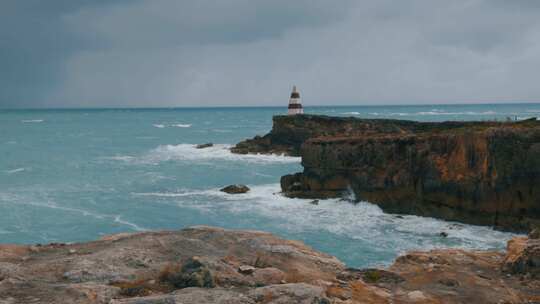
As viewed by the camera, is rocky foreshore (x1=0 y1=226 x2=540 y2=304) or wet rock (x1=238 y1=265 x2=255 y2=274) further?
wet rock (x1=238 y1=265 x2=255 y2=274)

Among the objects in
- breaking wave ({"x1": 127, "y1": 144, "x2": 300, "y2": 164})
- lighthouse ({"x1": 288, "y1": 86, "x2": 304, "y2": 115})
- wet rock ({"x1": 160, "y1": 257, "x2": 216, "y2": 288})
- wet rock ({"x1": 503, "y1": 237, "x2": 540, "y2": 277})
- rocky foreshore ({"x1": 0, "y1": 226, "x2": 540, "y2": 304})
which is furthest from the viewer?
lighthouse ({"x1": 288, "y1": 86, "x2": 304, "y2": 115})

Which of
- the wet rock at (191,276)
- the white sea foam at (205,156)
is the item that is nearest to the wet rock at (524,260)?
the wet rock at (191,276)

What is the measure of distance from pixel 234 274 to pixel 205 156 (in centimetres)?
5568

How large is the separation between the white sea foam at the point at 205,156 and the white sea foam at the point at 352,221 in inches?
854

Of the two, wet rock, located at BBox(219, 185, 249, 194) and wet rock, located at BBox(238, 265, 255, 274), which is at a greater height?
wet rock, located at BBox(238, 265, 255, 274)

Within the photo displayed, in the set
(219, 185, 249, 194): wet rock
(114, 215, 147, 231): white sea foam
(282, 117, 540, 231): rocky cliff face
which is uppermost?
(282, 117, 540, 231): rocky cliff face

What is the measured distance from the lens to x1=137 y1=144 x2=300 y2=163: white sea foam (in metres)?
59.2

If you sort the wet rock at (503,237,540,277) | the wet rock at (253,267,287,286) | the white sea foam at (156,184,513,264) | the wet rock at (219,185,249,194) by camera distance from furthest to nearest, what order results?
the wet rock at (219,185,249,194), the white sea foam at (156,184,513,264), the wet rock at (503,237,540,277), the wet rock at (253,267,287,286)

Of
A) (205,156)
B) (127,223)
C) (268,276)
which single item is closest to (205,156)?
(205,156)

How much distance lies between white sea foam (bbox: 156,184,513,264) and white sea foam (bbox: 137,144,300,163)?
2168 cm

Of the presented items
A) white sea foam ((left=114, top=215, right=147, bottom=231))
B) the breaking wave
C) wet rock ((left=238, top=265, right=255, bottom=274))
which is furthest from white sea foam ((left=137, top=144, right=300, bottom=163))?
wet rock ((left=238, top=265, right=255, bottom=274))

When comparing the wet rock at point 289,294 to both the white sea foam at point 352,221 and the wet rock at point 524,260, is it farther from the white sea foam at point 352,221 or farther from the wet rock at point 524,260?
the white sea foam at point 352,221

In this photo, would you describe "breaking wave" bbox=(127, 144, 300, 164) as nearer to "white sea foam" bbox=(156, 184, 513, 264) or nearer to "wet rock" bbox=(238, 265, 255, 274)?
"white sea foam" bbox=(156, 184, 513, 264)

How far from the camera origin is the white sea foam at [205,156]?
5919cm
